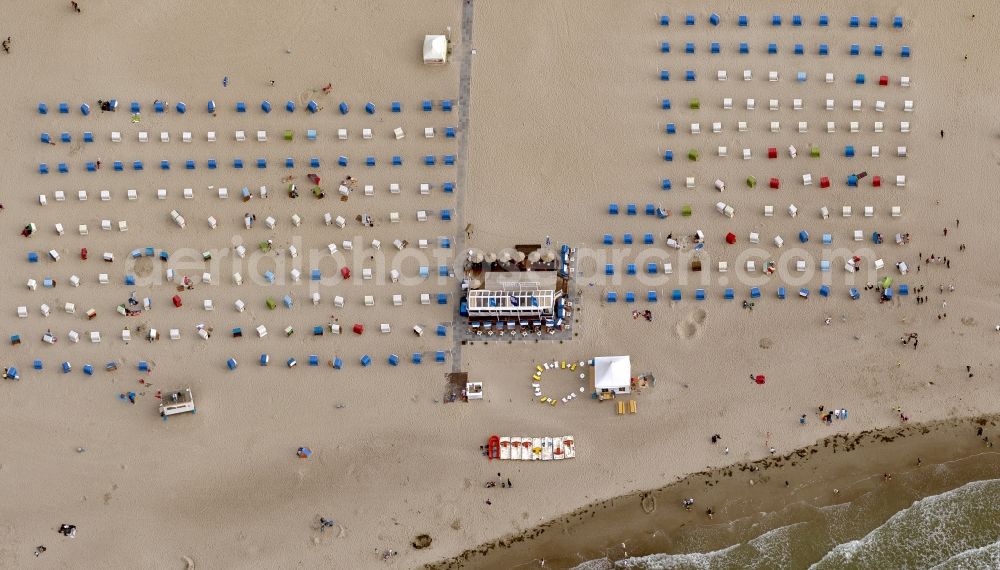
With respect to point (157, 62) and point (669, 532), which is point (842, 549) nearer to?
point (669, 532)

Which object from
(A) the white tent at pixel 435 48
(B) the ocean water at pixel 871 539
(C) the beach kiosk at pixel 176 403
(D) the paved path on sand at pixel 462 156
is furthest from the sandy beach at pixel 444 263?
(B) the ocean water at pixel 871 539

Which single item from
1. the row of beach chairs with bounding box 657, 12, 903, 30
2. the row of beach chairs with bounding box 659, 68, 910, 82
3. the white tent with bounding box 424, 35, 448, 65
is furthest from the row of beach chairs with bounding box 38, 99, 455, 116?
the row of beach chairs with bounding box 657, 12, 903, 30

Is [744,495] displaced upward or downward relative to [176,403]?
downward

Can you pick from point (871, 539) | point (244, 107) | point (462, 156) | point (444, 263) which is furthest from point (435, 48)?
point (871, 539)

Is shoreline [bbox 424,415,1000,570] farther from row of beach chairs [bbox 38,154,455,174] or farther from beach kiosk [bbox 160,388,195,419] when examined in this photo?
row of beach chairs [bbox 38,154,455,174]

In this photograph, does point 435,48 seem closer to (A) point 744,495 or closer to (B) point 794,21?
(B) point 794,21

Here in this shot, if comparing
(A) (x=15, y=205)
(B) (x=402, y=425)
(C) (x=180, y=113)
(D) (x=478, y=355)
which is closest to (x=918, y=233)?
(D) (x=478, y=355)

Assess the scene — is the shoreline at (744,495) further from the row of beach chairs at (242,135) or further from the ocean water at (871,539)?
the row of beach chairs at (242,135)
